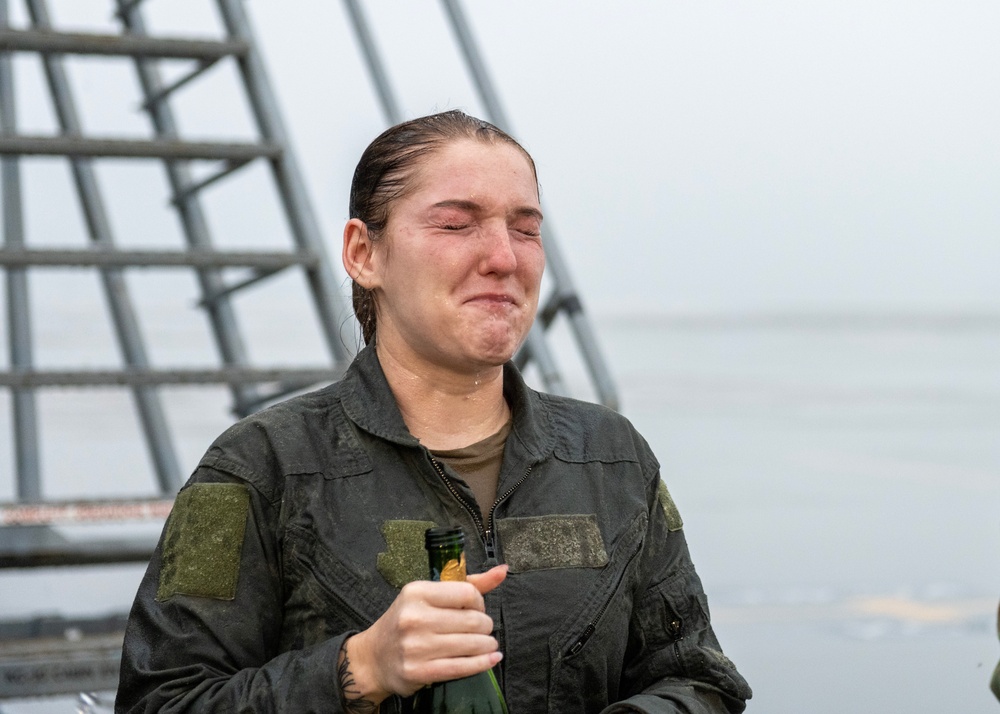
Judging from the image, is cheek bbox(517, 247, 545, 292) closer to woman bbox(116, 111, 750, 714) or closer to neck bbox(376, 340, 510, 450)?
woman bbox(116, 111, 750, 714)

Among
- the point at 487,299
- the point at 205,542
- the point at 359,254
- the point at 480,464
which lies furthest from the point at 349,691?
the point at 359,254

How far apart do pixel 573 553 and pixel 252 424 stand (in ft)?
1.37

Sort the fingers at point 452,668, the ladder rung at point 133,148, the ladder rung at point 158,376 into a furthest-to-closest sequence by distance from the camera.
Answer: the ladder rung at point 133,148 < the ladder rung at point 158,376 < the fingers at point 452,668

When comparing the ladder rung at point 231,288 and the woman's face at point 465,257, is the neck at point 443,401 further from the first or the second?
the ladder rung at point 231,288

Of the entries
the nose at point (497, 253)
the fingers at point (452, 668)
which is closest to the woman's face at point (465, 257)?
the nose at point (497, 253)

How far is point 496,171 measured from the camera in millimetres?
1545

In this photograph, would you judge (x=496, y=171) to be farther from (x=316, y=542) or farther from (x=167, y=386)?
(x=167, y=386)

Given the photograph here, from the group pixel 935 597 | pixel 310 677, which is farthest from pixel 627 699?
pixel 935 597

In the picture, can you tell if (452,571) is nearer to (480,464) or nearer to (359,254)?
(480,464)

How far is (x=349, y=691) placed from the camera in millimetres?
1309

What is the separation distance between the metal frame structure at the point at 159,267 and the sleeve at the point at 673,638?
5.54ft

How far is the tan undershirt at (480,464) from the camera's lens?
1.54 m

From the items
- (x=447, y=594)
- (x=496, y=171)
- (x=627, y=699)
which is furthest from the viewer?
(x=496, y=171)

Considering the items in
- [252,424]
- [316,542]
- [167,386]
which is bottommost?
[316,542]
